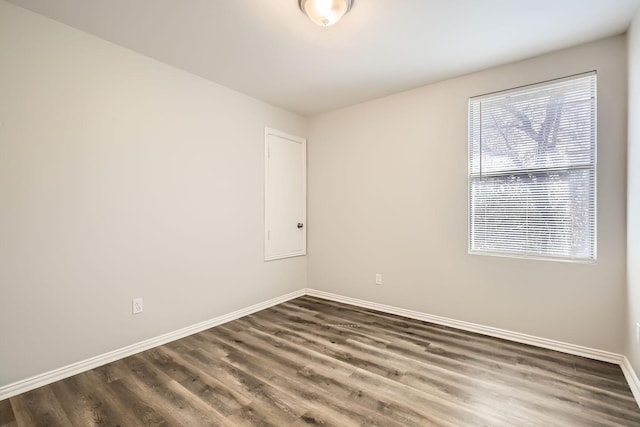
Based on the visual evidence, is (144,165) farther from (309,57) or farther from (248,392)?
(248,392)

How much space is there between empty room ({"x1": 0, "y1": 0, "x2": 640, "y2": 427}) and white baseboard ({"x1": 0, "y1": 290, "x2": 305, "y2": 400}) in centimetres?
1

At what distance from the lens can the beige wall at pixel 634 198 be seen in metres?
2.00

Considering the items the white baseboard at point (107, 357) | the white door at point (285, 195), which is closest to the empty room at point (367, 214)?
the white baseboard at point (107, 357)

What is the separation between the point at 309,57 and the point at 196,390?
2732mm

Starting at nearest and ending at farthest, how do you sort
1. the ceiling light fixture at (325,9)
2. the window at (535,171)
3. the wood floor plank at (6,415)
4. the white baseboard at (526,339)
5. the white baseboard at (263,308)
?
the wood floor plank at (6,415) → the ceiling light fixture at (325,9) → the white baseboard at (263,308) → the white baseboard at (526,339) → the window at (535,171)

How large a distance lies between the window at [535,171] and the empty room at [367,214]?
17mm

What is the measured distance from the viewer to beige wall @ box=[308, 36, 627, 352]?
235 cm

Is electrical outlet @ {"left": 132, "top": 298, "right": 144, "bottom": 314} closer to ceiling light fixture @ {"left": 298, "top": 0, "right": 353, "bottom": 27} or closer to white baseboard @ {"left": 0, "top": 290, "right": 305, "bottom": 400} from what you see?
white baseboard @ {"left": 0, "top": 290, "right": 305, "bottom": 400}

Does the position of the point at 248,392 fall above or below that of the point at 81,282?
below

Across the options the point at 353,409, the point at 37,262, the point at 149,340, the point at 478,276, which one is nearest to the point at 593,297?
the point at 478,276

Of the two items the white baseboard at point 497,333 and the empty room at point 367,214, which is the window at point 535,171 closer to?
the empty room at point 367,214

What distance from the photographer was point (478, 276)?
116 inches

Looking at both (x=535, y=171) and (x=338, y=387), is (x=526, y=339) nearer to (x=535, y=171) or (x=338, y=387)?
(x=535, y=171)

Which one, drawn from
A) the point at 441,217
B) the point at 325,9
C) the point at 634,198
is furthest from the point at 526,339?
the point at 325,9
